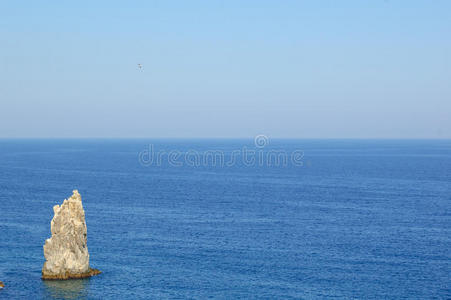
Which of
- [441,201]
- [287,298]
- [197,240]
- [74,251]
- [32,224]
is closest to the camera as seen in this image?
[287,298]

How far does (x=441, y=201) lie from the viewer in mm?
150375

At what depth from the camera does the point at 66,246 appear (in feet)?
251

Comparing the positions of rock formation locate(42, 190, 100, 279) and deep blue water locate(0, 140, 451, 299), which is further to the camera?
rock formation locate(42, 190, 100, 279)

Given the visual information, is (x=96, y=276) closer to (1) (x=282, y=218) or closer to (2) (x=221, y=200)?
(1) (x=282, y=218)

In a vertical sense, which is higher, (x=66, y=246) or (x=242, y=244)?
(x=66, y=246)

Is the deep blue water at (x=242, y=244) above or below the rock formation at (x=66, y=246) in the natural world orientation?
below

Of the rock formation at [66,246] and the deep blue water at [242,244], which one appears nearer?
the deep blue water at [242,244]

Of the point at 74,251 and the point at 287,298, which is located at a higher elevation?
the point at 74,251

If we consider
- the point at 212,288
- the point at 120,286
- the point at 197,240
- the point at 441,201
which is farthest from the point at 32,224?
the point at 441,201

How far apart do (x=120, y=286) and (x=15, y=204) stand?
236ft

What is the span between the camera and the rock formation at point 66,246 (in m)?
76.7

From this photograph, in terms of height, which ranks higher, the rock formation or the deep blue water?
the rock formation

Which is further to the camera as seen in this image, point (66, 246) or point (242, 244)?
point (242, 244)

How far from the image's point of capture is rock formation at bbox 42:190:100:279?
252 feet
